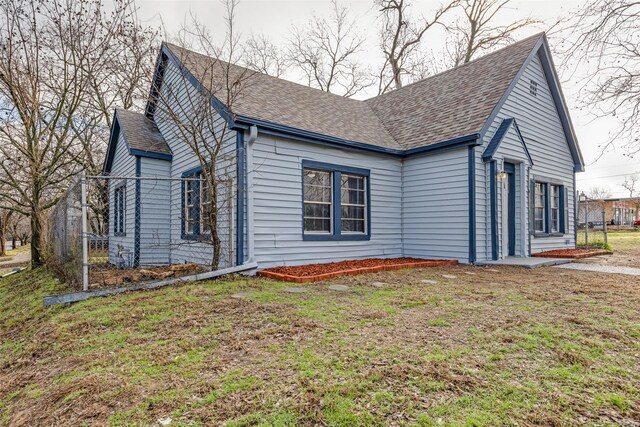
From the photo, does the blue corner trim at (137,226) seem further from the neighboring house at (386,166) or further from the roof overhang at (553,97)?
the roof overhang at (553,97)

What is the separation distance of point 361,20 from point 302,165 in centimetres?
1906

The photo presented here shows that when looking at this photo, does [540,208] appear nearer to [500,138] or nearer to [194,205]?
[500,138]

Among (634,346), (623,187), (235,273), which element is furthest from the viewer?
(623,187)

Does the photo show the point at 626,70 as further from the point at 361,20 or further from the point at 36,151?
the point at 361,20

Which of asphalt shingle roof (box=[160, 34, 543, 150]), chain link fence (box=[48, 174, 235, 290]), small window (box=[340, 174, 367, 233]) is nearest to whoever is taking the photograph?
chain link fence (box=[48, 174, 235, 290])

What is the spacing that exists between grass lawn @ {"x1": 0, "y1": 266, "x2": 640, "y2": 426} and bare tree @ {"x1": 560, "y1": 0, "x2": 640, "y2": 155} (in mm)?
3499

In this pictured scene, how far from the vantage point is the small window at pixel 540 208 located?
10692 millimetres

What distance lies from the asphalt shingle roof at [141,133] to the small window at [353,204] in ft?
16.2

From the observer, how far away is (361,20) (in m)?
23.0

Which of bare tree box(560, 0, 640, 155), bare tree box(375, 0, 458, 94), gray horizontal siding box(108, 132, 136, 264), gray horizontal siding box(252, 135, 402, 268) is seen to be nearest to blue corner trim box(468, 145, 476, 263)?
gray horizontal siding box(252, 135, 402, 268)

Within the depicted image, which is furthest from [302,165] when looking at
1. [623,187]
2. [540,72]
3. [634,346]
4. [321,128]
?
[623,187]

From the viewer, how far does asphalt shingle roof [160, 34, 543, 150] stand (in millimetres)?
8469

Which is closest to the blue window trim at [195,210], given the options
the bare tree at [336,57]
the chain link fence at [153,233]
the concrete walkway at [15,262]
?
the chain link fence at [153,233]

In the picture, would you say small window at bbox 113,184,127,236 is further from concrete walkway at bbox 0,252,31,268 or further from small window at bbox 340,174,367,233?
concrete walkway at bbox 0,252,31,268
